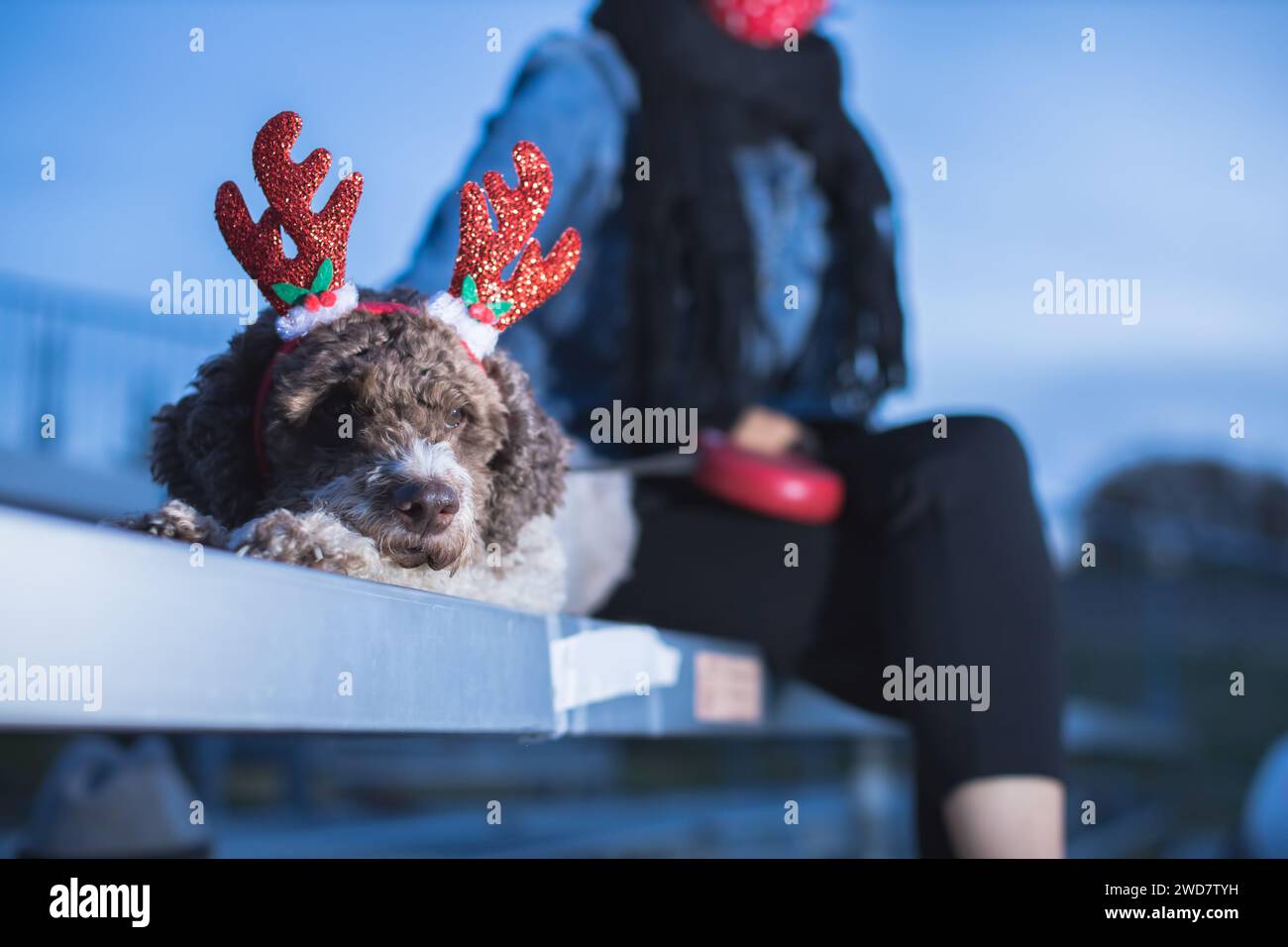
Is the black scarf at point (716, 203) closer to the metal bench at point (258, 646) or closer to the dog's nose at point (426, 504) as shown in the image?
the metal bench at point (258, 646)

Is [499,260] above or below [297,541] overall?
above

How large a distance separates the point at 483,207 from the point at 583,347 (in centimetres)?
72

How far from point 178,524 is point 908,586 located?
3.38 feet

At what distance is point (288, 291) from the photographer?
0.78 m

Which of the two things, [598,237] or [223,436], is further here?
[598,237]

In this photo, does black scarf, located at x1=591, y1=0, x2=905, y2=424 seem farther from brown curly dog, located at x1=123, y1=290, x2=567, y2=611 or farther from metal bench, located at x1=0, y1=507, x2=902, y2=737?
brown curly dog, located at x1=123, y1=290, x2=567, y2=611

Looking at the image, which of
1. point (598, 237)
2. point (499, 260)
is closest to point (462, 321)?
point (499, 260)

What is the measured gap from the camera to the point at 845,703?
5.85 ft

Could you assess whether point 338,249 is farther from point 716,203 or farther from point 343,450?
point 716,203
